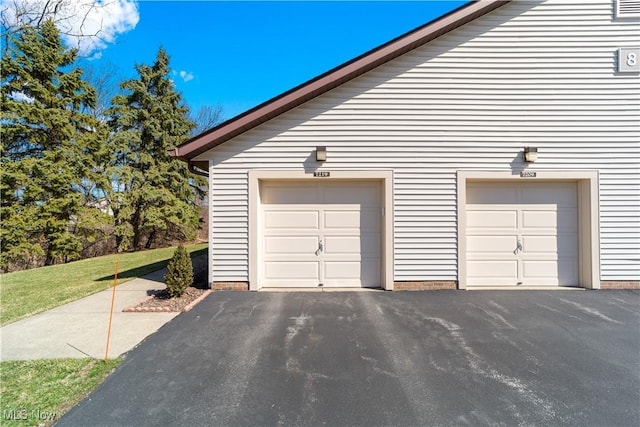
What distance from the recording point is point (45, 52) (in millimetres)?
12523

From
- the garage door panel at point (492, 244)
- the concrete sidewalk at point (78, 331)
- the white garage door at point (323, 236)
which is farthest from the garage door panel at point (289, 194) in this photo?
the garage door panel at point (492, 244)

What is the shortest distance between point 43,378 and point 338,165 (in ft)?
17.1

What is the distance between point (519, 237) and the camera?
6191 millimetres

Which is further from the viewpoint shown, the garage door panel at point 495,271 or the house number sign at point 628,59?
the garage door panel at point 495,271

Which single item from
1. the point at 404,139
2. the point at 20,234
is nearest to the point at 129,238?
the point at 20,234

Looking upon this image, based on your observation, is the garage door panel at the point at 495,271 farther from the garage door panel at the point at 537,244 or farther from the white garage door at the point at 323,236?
the white garage door at the point at 323,236

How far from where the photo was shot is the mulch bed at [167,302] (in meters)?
4.89

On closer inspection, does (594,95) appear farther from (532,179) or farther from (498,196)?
(498,196)

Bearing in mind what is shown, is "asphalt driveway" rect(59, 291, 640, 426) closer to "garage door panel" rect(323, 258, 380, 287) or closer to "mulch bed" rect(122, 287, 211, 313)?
"mulch bed" rect(122, 287, 211, 313)

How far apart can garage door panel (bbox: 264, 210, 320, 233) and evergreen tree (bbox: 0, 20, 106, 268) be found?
1182cm

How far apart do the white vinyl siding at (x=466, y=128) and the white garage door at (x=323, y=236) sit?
18.4 inches

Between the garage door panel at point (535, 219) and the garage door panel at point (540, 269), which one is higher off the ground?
the garage door panel at point (535, 219)

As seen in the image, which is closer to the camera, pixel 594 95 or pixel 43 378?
pixel 43 378

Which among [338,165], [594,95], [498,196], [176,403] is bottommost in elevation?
[176,403]
